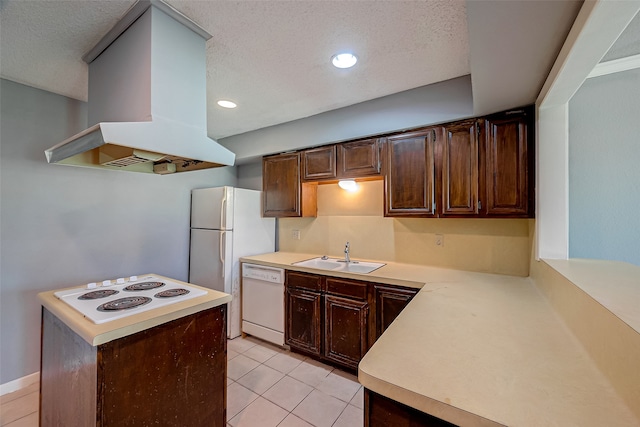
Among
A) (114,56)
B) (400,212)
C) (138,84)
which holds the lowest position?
(400,212)

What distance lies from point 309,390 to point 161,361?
1248mm

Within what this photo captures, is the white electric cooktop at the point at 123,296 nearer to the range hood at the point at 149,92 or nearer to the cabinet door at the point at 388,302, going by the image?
the range hood at the point at 149,92

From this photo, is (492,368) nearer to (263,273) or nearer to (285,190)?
(263,273)

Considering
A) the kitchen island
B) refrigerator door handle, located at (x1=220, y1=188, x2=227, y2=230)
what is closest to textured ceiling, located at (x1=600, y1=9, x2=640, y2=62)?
the kitchen island

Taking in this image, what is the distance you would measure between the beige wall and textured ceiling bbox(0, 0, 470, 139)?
1.13m

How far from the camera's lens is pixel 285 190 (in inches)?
120

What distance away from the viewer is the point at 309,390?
2080 millimetres

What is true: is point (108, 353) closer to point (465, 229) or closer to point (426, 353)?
point (426, 353)

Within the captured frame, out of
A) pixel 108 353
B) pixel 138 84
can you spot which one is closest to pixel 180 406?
pixel 108 353

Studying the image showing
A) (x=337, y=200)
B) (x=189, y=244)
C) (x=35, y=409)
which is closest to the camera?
(x=35, y=409)

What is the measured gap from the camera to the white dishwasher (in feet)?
8.79

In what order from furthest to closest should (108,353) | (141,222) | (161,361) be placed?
(141,222) → (161,361) → (108,353)

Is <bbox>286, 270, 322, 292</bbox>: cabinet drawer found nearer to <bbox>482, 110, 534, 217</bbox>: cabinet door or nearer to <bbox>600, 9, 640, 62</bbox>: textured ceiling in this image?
<bbox>482, 110, 534, 217</bbox>: cabinet door

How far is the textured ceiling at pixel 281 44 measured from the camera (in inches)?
51.7
